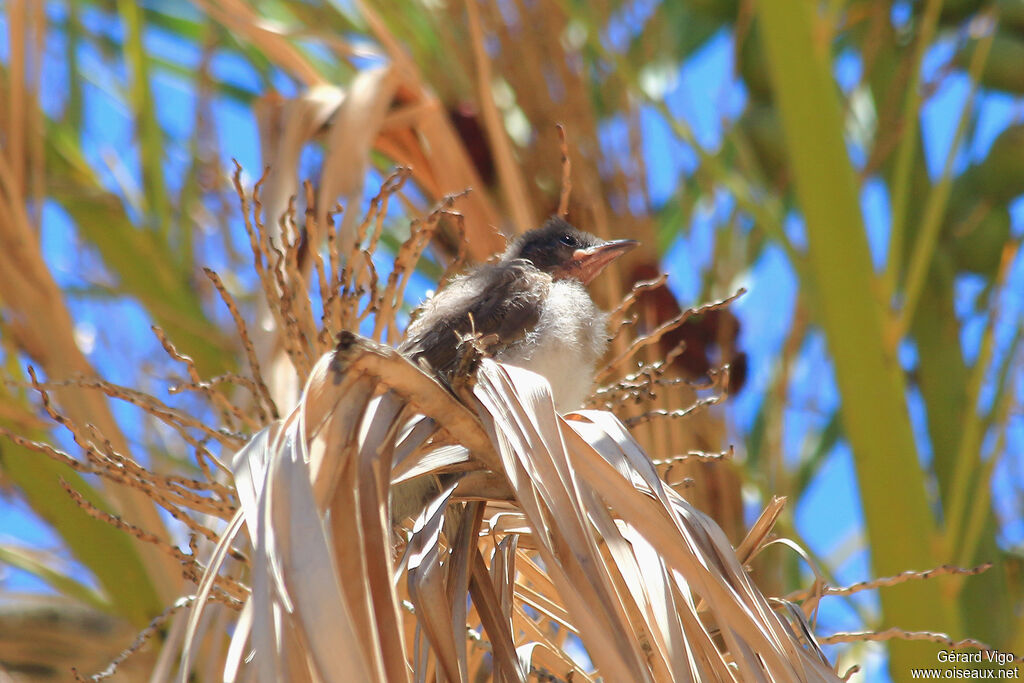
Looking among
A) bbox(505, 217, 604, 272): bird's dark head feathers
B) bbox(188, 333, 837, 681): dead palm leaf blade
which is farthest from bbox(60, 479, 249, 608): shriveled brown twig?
bbox(505, 217, 604, 272): bird's dark head feathers

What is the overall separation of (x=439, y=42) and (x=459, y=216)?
184 centimetres

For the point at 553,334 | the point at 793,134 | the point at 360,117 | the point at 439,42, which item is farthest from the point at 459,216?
the point at 439,42

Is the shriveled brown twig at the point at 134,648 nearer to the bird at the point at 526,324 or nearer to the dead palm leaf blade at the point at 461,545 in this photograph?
the dead palm leaf blade at the point at 461,545

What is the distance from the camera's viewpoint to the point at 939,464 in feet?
11.4

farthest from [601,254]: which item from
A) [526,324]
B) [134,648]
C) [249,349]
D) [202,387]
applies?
[134,648]

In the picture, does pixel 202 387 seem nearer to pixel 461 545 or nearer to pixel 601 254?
pixel 461 545

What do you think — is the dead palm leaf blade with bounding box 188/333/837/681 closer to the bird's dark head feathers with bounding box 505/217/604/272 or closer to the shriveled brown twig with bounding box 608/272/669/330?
the shriveled brown twig with bounding box 608/272/669/330

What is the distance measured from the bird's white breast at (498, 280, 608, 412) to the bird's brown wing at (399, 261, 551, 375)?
26 mm

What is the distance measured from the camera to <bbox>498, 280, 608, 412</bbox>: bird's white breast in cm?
234

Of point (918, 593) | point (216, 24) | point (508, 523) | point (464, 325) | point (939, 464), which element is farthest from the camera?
point (216, 24)

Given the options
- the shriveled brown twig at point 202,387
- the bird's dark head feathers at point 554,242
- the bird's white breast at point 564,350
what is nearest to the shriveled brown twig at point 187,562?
the shriveled brown twig at point 202,387

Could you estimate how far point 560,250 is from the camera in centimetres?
305

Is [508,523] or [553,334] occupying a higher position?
[553,334]

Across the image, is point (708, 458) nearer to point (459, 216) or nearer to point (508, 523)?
point (508, 523)
